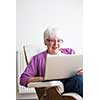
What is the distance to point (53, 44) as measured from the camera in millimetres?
2299

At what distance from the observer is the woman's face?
7.45ft

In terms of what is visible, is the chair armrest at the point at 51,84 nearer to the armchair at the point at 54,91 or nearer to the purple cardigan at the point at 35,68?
the armchair at the point at 54,91

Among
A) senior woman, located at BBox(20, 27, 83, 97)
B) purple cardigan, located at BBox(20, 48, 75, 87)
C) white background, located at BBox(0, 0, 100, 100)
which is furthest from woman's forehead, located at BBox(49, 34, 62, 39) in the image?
white background, located at BBox(0, 0, 100, 100)

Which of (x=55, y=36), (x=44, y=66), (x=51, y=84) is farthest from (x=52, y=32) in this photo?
(x=51, y=84)

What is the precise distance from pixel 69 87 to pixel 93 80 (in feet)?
4.21

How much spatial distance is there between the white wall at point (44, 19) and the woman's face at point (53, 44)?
1570 mm

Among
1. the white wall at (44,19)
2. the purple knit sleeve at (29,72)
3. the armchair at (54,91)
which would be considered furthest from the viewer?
the white wall at (44,19)
